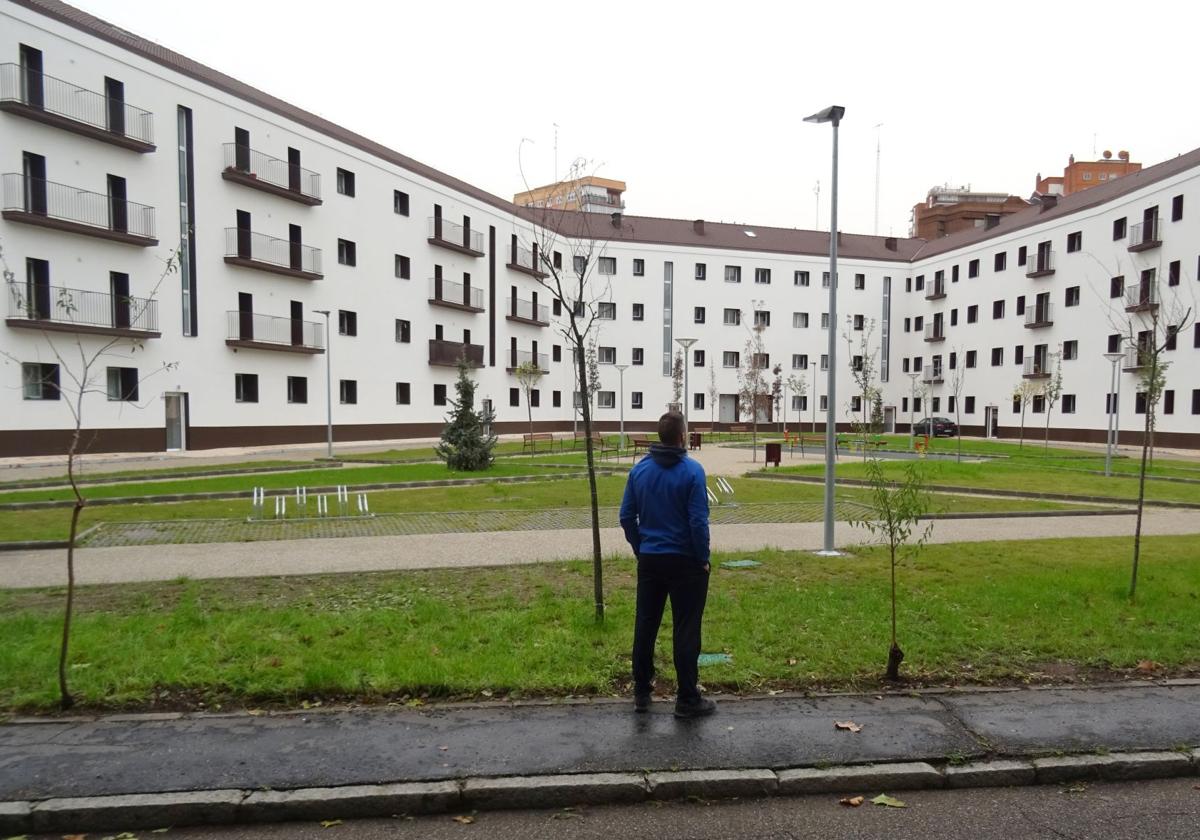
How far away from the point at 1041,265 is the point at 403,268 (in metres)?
41.2

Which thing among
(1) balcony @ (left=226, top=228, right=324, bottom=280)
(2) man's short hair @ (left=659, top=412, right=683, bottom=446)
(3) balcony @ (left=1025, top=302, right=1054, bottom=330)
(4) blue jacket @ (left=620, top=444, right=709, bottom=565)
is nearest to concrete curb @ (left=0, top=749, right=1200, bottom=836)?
(4) blue jacket @ (left=620, top=444, right=709, bottom=565)

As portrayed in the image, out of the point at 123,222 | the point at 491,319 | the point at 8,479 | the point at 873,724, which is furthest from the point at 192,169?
the point at 873,724

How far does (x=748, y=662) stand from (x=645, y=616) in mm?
1253

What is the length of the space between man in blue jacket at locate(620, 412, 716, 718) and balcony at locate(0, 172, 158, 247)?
2891 cm

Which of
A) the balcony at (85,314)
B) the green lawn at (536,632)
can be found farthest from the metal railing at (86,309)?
the green lawn at (536,632)

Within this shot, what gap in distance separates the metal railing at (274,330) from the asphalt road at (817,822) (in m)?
33.1

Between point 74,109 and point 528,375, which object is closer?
point 74,109

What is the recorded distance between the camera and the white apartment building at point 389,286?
2619 cm

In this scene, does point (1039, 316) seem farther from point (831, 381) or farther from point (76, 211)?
point (76, 211)

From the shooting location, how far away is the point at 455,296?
46719mm

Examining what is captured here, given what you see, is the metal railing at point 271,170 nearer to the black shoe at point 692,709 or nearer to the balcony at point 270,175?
the balcony at point 270,175

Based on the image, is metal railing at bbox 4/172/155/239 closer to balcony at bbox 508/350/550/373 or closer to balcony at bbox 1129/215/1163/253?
balcony at bbox 508/350/550/373

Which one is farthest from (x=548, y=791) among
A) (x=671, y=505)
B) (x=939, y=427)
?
(x=939, y=427)

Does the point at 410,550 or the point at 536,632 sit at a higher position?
the point at 536,632
